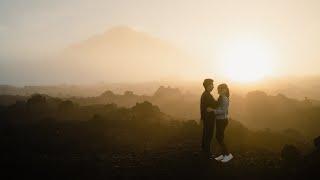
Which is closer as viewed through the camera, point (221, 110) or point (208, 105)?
point (221, 110)

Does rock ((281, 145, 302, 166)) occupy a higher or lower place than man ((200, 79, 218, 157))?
lower

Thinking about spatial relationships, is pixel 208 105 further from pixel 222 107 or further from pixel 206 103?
pixel 222 107

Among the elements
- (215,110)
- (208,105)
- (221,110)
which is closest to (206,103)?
(208,105)

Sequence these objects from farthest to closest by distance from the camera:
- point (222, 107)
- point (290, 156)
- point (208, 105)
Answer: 1. point (290, 156)
2. point (208, 105)
3. point (222, 107)

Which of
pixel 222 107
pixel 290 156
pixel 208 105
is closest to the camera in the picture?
pixel 222 107

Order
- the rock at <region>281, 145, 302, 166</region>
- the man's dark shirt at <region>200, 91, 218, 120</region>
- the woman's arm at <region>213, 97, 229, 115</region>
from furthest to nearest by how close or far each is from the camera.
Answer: the rock at <region>281, 145, 302, 166</region>
the man's dark shirt at <region>200, 91, 218, 120</region>
the woman's arm at <region>213, 97, 229, 115</region>

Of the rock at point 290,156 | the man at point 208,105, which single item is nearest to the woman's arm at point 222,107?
the man at point 208,105

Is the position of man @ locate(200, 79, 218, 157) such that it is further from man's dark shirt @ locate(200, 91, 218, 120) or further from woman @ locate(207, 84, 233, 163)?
woman @ locate(207, 84, 233, 163)

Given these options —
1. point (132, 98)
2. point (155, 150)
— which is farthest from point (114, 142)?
point (132, 98)

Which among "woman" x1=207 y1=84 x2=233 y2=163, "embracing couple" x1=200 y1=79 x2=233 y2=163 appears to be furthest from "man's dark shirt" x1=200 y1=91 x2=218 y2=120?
"woman" x1=207 y1=84 x2=233 y2=163

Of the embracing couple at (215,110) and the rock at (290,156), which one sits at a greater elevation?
the embracing couple at (215,110)

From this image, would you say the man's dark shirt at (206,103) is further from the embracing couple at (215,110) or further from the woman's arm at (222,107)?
the woman's arm at (222,107)

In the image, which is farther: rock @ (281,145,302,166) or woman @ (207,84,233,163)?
rock @ (281,145,302,166)

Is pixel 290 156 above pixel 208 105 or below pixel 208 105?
below
